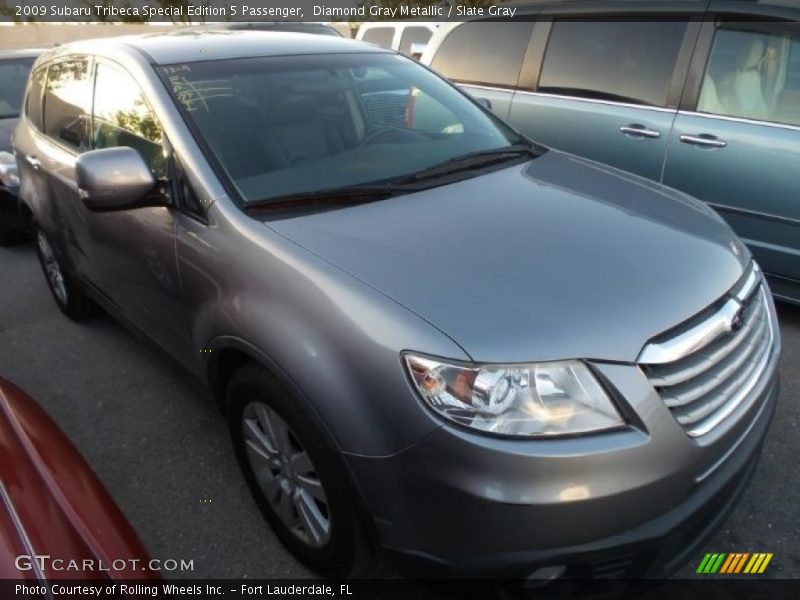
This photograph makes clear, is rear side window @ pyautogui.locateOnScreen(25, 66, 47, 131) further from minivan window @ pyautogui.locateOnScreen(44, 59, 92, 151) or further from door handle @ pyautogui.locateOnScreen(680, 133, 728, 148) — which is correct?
door handle @ pyautogui.locateOnScreen(680, 133, 728, 148)

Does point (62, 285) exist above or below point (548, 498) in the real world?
below

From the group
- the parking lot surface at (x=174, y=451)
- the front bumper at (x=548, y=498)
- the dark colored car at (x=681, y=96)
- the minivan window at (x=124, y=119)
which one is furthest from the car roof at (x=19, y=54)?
the front bumper at (x=548, y=498)

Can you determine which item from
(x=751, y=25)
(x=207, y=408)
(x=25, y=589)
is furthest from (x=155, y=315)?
(x=751, y=25)

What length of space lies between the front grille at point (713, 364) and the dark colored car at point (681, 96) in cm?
175

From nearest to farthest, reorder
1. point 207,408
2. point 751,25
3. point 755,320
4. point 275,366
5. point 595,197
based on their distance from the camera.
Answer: point 275,366
point 755,320
point 595,197
point 207,408
point 751,25

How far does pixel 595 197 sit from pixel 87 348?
9.80 ft

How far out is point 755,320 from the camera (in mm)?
2008

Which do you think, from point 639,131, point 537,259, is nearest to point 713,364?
point 537,259

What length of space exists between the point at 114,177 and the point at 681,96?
10.5ft

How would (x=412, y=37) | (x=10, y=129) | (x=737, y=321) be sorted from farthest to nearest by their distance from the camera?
(x=412, y=37) < (x=10, y=129) < (x=737, y=321)

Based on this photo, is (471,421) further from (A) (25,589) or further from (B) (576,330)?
(A) (25,589)

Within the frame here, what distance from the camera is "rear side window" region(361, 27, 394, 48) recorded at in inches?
460

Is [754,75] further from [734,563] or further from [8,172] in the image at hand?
[8,172]

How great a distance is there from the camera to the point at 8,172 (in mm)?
5242
